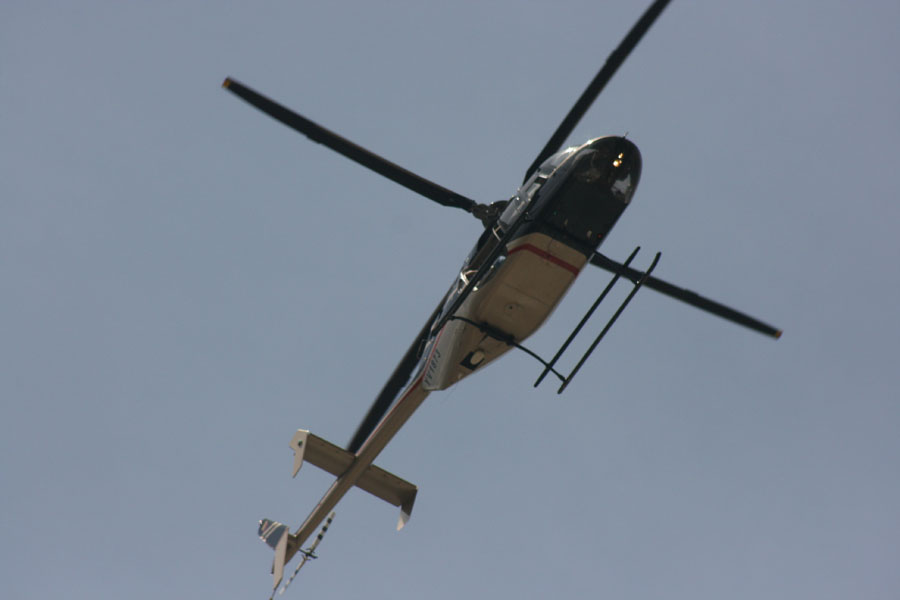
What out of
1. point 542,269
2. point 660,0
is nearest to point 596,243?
point 542,269

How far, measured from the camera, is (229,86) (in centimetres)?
1459

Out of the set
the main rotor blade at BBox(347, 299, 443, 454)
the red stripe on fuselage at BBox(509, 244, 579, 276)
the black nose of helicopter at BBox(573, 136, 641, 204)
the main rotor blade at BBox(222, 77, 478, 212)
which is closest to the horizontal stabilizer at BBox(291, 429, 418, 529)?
the main rotor blade at BBox(347, 299, 443, 454)

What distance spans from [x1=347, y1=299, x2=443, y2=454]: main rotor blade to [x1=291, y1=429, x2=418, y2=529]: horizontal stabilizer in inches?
16.6

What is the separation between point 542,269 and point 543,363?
1.57 m

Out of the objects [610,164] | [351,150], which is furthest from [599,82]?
[351,150]

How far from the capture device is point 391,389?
1775 cm

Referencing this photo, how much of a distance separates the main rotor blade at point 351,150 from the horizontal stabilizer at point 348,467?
5.42 m

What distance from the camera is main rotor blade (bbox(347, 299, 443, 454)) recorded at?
57.0ft

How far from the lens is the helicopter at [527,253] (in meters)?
14.5

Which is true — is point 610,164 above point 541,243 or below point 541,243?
above

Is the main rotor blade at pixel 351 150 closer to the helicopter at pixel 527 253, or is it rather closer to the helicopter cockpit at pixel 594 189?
the helicopter at pixel 527 253

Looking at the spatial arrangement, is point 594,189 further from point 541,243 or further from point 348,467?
point 348,467

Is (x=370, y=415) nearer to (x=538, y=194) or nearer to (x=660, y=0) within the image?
(x=538, y=194)

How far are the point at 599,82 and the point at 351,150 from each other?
13.1 ft
